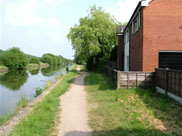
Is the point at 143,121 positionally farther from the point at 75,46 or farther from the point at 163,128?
the point at 75,46

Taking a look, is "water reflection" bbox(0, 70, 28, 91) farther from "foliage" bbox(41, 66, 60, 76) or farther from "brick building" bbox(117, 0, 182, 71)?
"brick building" bbox(117, 0, 182, 71)

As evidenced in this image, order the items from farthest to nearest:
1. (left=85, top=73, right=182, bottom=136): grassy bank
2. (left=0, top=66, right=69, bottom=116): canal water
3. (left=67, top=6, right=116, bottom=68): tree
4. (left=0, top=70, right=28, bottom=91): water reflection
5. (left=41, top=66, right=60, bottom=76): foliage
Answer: (left=41, top=66, right=60, bottom=76): foliage
(left=67, top=6, right=116, bottom=68): tree
(left=0, top=70, right=28, bottom=91): water reflection
(left=0, top=66, right=69, bottom=116): canal water
(left=85, top=73, right=182, bottom=136): grassy bank

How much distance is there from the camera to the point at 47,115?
5473 millimetres

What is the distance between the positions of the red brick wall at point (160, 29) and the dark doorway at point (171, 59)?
362 mm

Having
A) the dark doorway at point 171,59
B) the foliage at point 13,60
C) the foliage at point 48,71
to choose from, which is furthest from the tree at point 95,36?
the foliage at point 13,60

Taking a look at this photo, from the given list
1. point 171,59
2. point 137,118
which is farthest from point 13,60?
point 137,118

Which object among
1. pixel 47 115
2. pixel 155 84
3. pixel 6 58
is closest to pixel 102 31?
pixel 155 84

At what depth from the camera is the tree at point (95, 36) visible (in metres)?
25.1

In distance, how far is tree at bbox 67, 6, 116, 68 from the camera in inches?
990

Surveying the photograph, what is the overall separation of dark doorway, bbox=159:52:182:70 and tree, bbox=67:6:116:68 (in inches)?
584

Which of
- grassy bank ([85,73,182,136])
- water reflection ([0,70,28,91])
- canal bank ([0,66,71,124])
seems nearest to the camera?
grassy bank ([85,73,182,136])

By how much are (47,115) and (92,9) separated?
24.9 m

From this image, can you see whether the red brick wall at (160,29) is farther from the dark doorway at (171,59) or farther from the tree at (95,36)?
the tree at (95,36)

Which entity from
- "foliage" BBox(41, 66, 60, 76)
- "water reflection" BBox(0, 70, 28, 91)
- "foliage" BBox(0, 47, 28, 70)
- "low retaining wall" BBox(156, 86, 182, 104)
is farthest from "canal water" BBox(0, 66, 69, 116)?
"foliage" BBox(0, 47, 28, 70)
